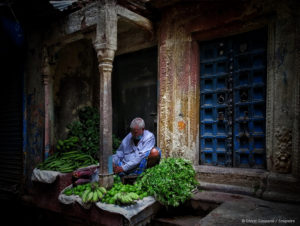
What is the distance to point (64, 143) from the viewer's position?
6.19 m

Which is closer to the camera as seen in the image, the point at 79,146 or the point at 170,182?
the point at 170,182

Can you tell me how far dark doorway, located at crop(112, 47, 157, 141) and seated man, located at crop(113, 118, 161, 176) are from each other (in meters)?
0.95

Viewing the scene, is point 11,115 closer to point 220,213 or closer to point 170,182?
point 170,182

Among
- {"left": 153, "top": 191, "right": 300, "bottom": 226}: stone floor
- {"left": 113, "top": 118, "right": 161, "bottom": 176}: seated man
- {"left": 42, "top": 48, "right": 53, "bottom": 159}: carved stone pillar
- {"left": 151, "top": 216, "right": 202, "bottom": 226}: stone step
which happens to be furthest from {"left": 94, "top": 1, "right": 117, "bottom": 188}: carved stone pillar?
{"left": 42, "top": 48, "right": 53, "bottom": 159}: carved stone pillar

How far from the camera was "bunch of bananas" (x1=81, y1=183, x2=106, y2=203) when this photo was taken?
4.00m

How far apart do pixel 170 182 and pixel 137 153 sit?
41.9 inches

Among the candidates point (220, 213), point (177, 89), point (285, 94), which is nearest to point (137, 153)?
point (177, 89)

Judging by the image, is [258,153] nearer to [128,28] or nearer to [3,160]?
[128,28]

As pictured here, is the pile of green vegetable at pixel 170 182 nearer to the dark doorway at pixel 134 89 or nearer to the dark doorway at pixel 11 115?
the dark doorway at pixel 134 89

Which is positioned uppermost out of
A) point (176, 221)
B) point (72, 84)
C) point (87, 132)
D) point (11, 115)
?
point (72, 84)

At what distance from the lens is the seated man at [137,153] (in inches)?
186

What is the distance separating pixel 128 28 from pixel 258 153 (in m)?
4.48

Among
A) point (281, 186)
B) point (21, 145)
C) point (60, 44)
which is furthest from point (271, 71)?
point (21, 145)

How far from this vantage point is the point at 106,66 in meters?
4.46
